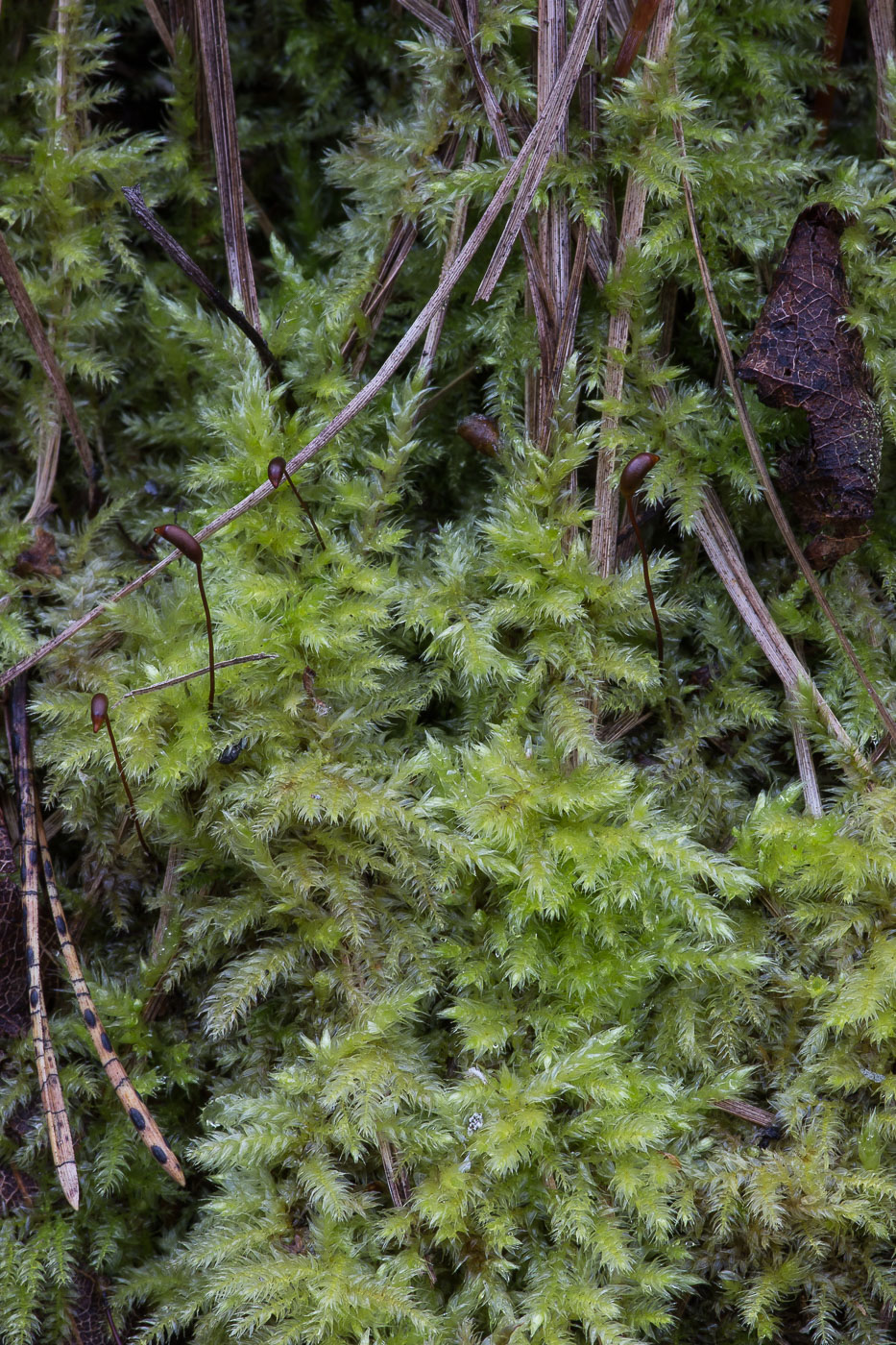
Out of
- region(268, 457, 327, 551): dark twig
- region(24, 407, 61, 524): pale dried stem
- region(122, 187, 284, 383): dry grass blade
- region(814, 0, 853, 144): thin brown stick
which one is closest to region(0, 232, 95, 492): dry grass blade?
region(24, 407, 61, 524): pale dried stem

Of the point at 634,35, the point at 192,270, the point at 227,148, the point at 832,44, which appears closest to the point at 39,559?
the point at 192,270

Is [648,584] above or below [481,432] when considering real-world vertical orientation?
below

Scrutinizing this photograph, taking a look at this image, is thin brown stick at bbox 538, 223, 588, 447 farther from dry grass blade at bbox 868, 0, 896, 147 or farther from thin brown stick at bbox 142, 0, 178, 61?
thin brown stick at bbox 142, 0, 178, 61

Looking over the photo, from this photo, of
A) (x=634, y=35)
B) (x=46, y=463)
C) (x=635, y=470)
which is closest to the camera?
(x=635, y=470)

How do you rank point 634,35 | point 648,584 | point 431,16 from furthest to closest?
point 431,16, point 634,35, point 648,584

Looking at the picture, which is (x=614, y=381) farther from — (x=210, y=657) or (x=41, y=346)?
(x=41, y=346)

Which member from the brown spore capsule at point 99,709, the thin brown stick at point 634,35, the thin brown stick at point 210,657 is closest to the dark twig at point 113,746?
the brown spore capsule at point 99,709

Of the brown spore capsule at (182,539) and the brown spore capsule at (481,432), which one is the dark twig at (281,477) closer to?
the brown spore capsule at (182,539)
